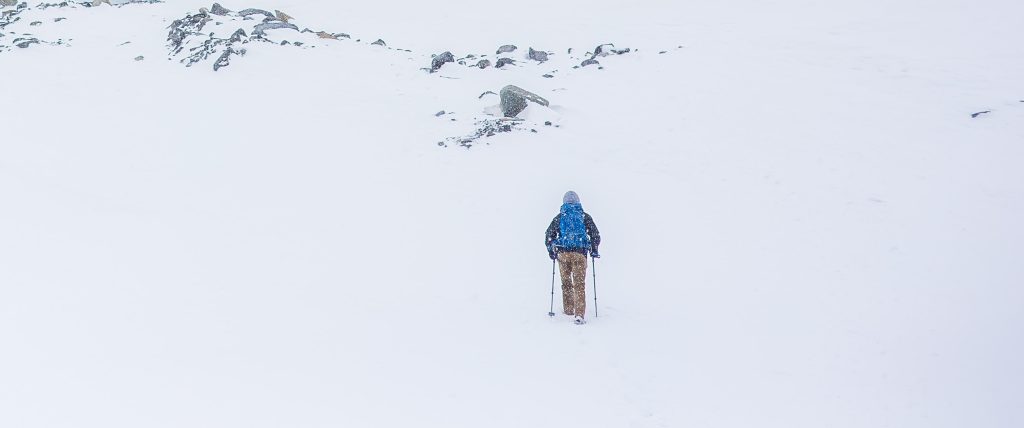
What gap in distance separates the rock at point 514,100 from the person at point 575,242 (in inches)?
493

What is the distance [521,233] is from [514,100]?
27.0 ft

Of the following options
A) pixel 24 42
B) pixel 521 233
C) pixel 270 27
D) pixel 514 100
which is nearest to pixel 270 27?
pixel 270 27

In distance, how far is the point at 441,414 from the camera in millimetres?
7402

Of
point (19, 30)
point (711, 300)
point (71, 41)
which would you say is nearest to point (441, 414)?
point (711, 300)

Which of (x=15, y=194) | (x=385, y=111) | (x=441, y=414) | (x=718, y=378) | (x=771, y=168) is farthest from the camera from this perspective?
(x=385, y=111)

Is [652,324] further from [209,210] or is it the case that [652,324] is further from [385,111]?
[385,111]

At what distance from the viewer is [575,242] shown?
1023 centimetres

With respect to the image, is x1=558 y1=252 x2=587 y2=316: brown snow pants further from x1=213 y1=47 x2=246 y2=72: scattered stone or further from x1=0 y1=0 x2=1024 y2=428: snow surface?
x1=213 y1=47 x2=246 y2=72: scattered stone

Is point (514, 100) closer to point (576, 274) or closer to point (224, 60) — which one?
point (224, 60)

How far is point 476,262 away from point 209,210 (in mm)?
6866

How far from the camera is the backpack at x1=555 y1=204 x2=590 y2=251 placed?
1023 cm

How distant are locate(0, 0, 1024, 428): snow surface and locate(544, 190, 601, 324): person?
2.00 feet

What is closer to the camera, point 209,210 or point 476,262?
point 476,262

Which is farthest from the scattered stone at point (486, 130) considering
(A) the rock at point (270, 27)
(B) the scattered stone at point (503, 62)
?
(A) the rock at point (270, 27)
